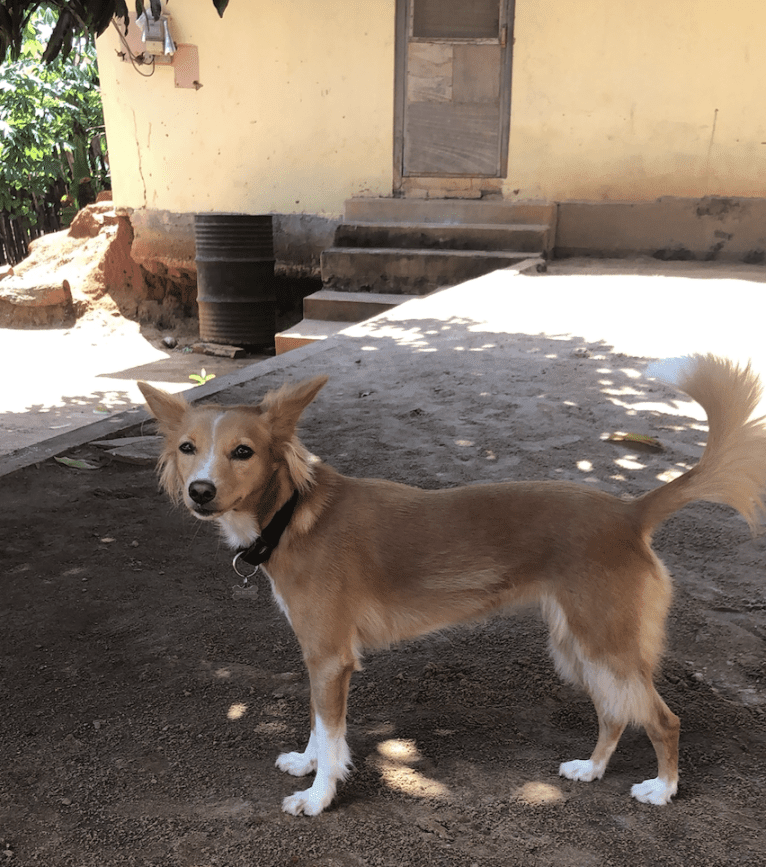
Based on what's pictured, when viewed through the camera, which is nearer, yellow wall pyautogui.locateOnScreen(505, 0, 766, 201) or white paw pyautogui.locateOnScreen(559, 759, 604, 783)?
white paw pyautogui.locateOnScreen(559, 759, 604, 783)

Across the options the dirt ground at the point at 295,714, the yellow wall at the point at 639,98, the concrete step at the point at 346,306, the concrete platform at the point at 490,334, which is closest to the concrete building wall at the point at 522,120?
the yellow wall at the point at 639,98

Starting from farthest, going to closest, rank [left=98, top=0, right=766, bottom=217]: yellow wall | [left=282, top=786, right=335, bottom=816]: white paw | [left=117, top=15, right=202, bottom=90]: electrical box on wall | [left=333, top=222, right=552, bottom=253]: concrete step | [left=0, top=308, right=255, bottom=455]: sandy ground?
[left=117, top=15, right=202, bottom=90]: electrical box on wall
[left=333, top=222, right=552, bottom=253]: concrete step
[left=98, top=0, right=766, bottom=217]: yellow wall
[left=0, top=308, right=255, bottom=455]: sandy ground
[left=282, top=786, right=335, bottom=816]: white paw

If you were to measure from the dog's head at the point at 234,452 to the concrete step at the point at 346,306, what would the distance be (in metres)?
7.78

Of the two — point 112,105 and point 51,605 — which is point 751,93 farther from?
point 51,605

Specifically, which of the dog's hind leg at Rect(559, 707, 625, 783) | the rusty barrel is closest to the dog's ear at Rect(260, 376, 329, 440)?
the dog's hind leg at Rect(559, 707, 625, 783)

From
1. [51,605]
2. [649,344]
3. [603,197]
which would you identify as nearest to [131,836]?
[51,605]

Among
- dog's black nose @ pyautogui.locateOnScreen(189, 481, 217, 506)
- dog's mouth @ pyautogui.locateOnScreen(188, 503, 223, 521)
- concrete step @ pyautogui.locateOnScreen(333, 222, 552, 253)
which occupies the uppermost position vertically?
dog's black nose @ pyautogui.locateOnScreen(189, 481, 217, 506)

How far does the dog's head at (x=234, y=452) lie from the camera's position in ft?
6.88

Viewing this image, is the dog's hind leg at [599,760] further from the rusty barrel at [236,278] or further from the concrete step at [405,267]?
the rusty barrel at [236,278]

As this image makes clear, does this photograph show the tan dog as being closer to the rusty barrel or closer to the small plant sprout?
the small plant sprout

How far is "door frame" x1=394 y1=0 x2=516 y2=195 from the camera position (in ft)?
35.8

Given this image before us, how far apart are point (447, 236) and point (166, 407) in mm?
9082

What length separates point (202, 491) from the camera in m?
2.06

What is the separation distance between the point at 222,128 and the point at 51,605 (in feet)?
Result: 34.7
